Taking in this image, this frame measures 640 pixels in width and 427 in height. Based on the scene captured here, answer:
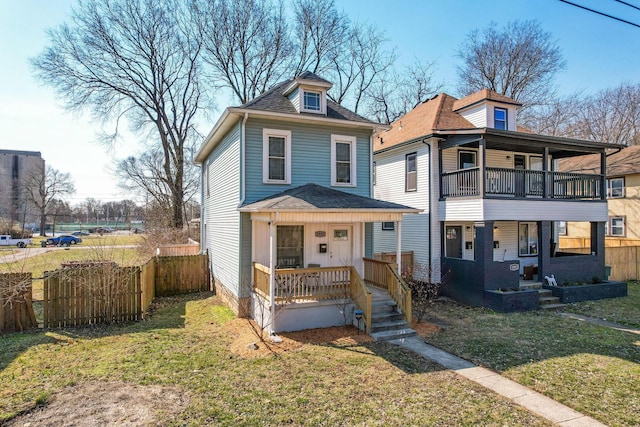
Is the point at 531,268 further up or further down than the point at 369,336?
further up

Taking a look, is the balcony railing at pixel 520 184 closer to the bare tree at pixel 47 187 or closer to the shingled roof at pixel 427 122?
the shingled roof at pixel 427 122

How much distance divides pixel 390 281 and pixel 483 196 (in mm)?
4974

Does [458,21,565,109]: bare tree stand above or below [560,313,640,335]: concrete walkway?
above

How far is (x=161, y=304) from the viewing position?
12992mm

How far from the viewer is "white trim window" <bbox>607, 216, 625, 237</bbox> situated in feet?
72.0

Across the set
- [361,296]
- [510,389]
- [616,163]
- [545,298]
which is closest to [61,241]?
[361,296]

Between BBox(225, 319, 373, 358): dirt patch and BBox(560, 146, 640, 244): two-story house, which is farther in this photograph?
BBox(560, 146, 640, 244): two-story house

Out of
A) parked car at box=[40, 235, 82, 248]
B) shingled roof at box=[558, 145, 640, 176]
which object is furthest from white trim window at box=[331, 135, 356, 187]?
parked car at box=[40, 235, 82, 248]

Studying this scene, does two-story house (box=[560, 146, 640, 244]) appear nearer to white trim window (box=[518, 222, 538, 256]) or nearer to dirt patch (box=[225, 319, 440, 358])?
white trim window (box=[518, 222, 538, 256])

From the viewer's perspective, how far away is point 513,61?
29.4 m

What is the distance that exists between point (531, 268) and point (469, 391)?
10.5m

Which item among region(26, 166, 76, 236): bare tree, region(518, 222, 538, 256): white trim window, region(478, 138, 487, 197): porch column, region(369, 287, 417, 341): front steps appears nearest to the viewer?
region(369, 287, 417, 341): front steps

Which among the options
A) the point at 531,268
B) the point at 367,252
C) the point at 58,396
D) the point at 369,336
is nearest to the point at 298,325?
the point at 369,336

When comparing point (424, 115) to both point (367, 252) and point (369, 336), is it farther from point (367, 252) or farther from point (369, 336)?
point (369, 336)
